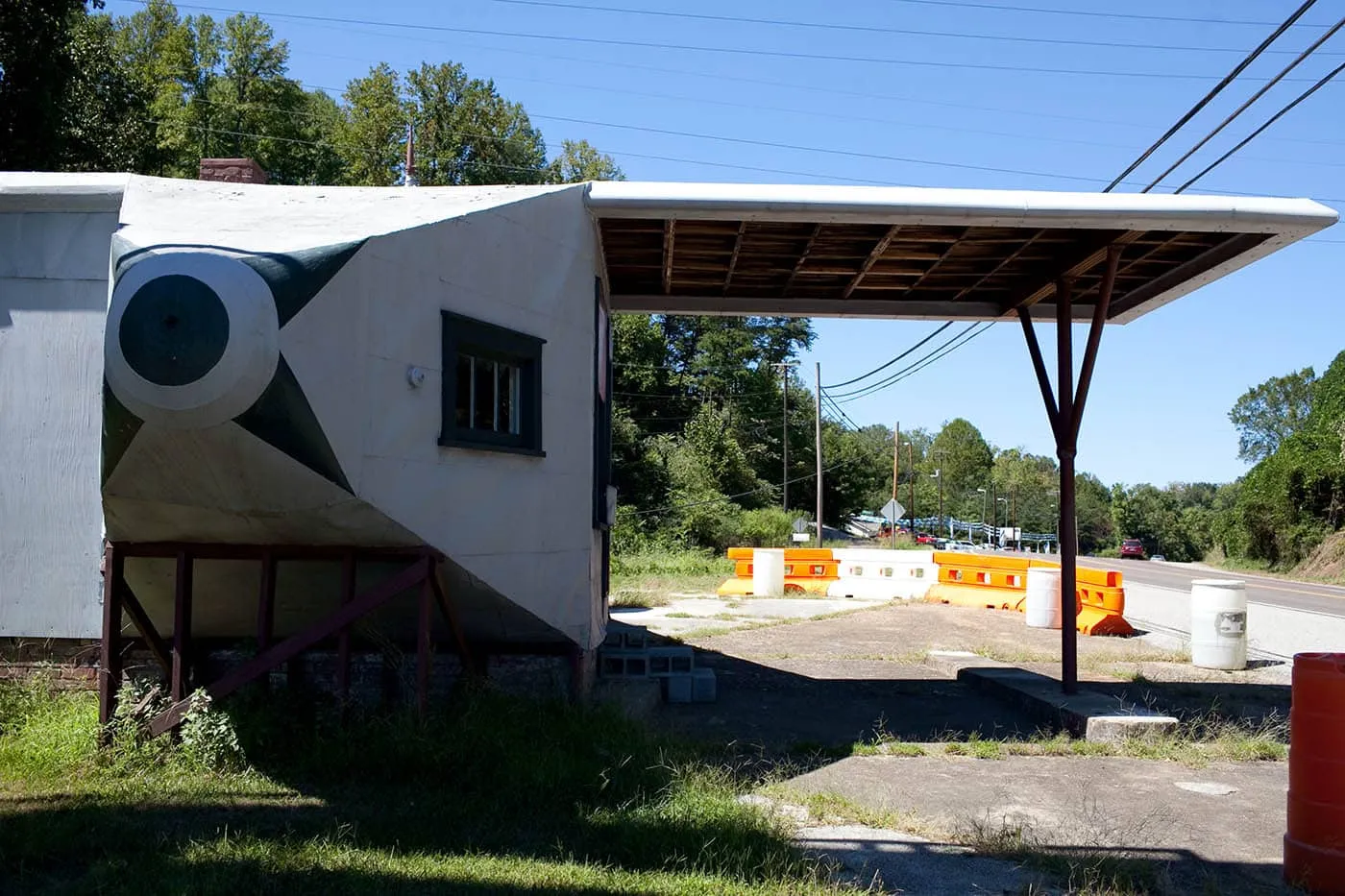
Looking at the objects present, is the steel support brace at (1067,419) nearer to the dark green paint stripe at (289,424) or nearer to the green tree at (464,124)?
the dark green paint stripe at (289,424)

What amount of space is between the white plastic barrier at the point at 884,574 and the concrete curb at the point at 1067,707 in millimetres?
11644

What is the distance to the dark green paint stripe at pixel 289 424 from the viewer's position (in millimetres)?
6156

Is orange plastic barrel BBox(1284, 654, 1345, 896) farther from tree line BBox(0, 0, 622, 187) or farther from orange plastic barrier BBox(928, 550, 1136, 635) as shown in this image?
tree line BBox(0, 0, 622, 187)

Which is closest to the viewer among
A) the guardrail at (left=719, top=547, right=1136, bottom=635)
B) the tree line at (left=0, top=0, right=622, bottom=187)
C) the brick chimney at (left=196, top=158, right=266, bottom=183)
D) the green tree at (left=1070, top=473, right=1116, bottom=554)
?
the brick chimney at (left=196, top=158, right=266, bottom=183)

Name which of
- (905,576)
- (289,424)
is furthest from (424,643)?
(905,576)

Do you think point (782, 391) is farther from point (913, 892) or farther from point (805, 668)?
point (913, 892)

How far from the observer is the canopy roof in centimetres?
Result: 901

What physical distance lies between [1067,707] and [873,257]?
4728 millimetres

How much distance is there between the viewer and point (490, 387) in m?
8.13

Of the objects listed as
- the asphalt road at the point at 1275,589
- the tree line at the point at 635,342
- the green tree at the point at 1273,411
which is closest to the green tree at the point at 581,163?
the tree line at the point at 635,342

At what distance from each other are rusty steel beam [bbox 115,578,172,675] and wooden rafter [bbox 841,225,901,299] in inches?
274

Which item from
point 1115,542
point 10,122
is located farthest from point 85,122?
point 1115,542

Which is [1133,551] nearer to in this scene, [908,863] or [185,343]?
[908,863]

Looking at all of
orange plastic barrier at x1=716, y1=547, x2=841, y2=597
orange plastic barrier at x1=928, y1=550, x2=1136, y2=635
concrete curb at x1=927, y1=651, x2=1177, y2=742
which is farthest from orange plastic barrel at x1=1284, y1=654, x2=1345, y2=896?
orange plastic barrier at x1=716, y1=547, x2=841, y2=597
